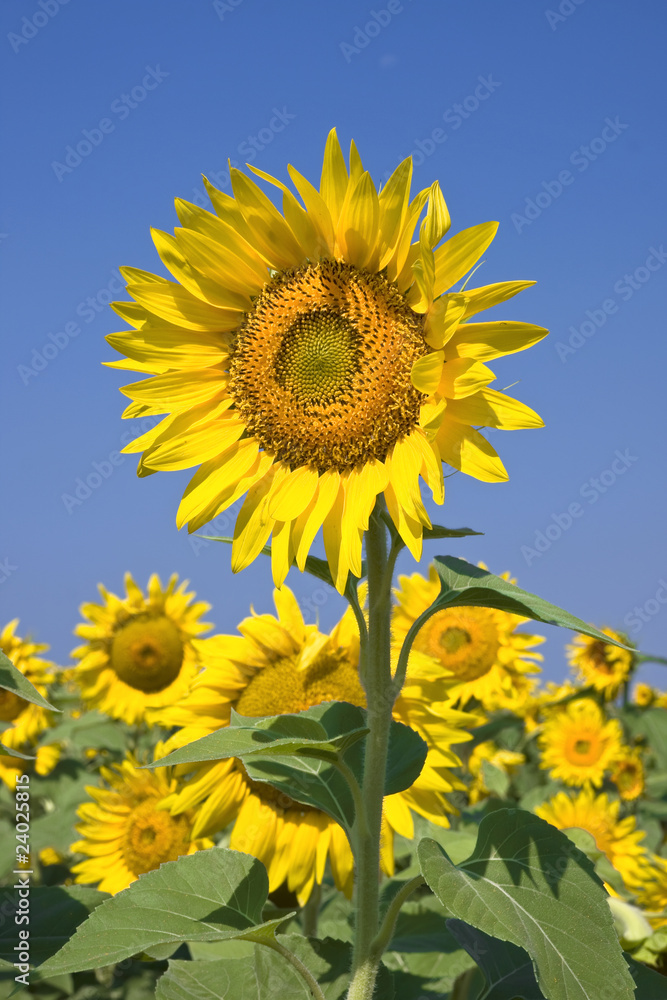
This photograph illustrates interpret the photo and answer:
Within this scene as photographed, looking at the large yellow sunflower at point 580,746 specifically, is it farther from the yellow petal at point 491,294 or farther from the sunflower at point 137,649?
the yellow petal at point 491,294

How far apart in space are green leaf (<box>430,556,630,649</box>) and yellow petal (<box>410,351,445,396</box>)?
0.45 metres

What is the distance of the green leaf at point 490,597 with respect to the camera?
5.87 feet

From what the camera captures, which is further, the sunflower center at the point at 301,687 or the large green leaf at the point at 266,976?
the sunflower center at the point at 301,687

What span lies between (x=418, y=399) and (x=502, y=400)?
215 mm

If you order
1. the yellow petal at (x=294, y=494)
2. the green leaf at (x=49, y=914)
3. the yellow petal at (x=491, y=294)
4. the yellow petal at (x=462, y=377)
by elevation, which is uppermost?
the yellow petal at (x=491, y=294)

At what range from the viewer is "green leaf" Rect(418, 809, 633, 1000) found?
1709 millimetres

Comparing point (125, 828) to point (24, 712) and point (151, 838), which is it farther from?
point (24, 712)

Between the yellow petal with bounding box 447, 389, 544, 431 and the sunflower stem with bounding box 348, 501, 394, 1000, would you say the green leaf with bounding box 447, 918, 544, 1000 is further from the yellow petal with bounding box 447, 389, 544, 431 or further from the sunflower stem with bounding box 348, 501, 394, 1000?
the yellow petal with bounding box 447, 389, 544, 431

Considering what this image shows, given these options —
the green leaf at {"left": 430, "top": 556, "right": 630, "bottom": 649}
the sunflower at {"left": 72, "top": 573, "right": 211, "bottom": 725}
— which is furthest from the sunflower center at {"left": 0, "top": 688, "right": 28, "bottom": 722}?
the green leaf at {"left": 430, "top": 556, "right": 630, "bottom": 649}

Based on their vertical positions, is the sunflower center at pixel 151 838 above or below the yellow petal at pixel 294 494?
below

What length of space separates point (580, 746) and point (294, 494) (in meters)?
5.09

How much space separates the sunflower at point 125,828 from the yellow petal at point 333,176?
2.71 meters

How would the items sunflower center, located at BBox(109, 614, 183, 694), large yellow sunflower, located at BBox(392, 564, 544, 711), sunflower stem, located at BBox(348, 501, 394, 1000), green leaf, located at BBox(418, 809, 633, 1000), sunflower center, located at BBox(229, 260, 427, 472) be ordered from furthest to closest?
sunflower center, located at BBox(109, 614, 183, 694), large yellow sunflower, located at BBox(392, 564, 544, 711), sunflower center, located at BBox(229, 260, 427, 472), sunflower stem, located at BBox(348, 501, 394, 1000), green leaf, located at BBox(418, 809, 633, 1000)

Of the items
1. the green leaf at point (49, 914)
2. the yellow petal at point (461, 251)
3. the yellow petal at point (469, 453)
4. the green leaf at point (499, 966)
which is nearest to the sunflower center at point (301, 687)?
the green leaf at point (49, 914)
